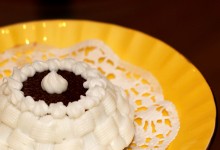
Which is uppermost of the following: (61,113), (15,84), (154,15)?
(154,15)

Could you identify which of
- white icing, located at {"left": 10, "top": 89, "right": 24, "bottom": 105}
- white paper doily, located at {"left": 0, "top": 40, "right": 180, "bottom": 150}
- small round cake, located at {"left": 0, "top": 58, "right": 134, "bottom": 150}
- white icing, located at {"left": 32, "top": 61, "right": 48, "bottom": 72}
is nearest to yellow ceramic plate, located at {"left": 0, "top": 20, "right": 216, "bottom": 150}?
white paper doily, located at {"left": 0, "top": 40, "right": 180, "bottom": 150}

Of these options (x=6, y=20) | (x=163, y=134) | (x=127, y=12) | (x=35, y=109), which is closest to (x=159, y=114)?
(x=163, y=134)

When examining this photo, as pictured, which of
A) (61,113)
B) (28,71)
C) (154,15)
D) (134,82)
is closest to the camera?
(61,113)

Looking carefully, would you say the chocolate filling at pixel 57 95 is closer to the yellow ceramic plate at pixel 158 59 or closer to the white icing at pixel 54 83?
the white icing at pixel 54 83

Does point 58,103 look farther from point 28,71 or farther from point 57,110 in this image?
point 28,71

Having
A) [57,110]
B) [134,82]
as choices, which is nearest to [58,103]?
[57,110]

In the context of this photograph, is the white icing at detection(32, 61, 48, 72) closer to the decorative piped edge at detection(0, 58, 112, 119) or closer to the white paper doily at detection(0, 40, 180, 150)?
the decorative piped edge at detection(0, 58, 112, 119)

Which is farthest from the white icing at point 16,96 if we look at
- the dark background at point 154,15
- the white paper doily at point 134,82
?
the dark background at point 154,15
